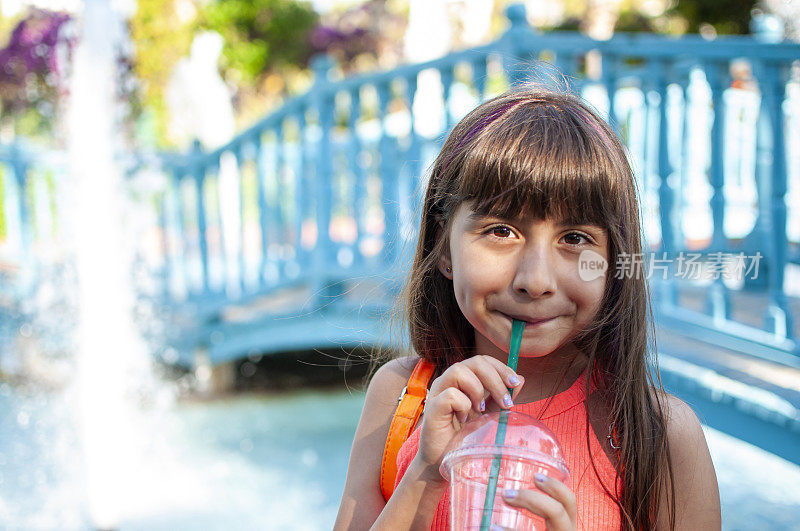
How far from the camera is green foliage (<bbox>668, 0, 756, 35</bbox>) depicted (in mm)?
11984

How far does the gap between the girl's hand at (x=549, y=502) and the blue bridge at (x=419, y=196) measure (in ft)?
2.16

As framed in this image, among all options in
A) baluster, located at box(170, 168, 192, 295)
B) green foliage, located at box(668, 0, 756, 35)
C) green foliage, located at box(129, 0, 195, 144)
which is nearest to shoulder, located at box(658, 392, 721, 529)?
baluster, located at box(170, 168, 192, 295)

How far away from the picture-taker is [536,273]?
41.9 inches

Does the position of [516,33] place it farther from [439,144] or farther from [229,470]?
[229,470]

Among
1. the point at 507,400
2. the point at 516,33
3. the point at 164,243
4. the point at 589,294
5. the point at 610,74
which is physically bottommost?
the point at 164,243

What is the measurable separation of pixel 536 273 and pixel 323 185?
3.43 meters

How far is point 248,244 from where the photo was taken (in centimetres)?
507

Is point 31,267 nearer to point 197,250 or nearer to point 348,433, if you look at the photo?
point 197,250

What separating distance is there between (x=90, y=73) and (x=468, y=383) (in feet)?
13.5

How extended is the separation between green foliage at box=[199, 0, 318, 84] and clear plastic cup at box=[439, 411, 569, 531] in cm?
1585

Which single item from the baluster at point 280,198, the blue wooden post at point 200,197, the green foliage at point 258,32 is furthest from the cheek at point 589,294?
the green foliage at point 258,32

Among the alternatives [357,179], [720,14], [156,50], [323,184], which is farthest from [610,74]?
[156,50]

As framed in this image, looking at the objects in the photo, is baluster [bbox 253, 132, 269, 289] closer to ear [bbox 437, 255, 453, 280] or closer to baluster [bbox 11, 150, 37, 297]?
baluster [bbox 11, 150, 37, 297]

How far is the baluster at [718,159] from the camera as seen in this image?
119 inches
